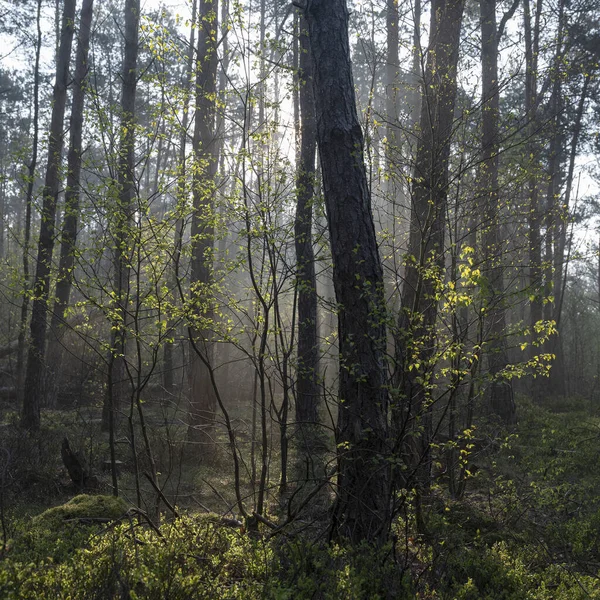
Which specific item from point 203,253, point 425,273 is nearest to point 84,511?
point 203,253

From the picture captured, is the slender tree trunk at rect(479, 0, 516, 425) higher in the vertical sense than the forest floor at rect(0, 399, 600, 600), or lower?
higher

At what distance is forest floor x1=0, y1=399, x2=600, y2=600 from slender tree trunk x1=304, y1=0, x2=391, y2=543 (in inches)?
13.2

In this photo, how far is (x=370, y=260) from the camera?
15.5 feet

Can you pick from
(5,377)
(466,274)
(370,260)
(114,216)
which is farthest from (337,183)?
(5,377)

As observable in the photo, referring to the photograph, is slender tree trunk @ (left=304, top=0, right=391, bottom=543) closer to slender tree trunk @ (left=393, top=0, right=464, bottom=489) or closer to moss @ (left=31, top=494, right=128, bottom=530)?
Result: slender tree trunk @ (left=393, top=0, right=464, bottom=489)

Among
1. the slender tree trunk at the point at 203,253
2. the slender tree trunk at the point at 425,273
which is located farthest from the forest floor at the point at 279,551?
Answer: the slender tree trunk at the point at 203,253

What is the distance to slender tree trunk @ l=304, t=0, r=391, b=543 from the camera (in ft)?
14.6

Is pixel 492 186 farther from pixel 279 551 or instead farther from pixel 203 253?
pixel 279 551

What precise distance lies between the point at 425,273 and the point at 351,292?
63 centimetres

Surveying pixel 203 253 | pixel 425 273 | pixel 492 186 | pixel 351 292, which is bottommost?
pixel 351 292

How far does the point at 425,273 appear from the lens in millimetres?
4449

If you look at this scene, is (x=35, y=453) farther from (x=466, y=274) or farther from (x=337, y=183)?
(x=466, y=274)

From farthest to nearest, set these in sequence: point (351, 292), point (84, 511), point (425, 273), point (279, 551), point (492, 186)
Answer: point (492, 186) → point (84, 511) → point (351, 292) → point (425, 273) → point (279, 551)

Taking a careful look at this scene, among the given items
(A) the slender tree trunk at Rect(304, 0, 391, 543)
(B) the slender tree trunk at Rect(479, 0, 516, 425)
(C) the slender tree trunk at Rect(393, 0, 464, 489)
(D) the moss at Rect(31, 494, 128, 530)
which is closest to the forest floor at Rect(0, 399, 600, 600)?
(D) the moss at Rect(31, 494, 128, 530)
